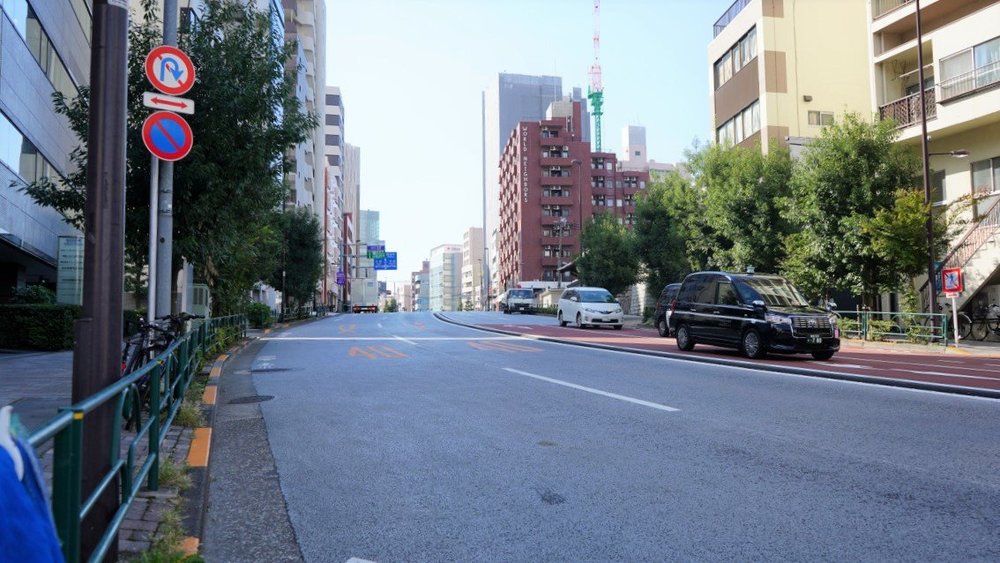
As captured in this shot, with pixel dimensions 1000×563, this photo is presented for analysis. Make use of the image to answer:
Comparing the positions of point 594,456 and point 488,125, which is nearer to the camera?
point 594,456

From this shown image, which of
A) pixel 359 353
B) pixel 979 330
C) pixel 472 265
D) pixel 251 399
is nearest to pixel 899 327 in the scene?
pixel 979 330

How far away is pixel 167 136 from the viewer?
761 cm

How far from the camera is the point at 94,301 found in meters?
3.11

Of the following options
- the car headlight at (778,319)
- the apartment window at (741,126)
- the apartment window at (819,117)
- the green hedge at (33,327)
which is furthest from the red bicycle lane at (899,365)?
Result: the apartment window at (819,117)

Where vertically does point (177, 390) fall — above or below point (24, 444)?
below

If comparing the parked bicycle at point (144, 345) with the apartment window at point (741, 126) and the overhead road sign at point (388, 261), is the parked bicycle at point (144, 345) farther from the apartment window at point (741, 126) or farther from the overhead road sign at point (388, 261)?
the overhead road sign at point (388, 261)

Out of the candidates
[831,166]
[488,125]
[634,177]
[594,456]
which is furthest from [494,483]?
[488,125]

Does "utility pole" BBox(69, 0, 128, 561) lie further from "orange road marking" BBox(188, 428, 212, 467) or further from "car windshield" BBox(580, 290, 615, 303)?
"car windshield" BBox(580, 290, 615, 303)

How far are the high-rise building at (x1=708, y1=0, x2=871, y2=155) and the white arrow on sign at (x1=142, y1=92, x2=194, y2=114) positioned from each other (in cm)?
2726

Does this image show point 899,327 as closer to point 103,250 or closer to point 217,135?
point 217,135

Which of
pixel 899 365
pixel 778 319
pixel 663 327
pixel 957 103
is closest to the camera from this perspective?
pixel 899 365

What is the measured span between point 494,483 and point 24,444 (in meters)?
3.57

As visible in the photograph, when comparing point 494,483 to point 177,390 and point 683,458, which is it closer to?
point 683,458

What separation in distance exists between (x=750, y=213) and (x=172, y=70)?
75.0 feet
